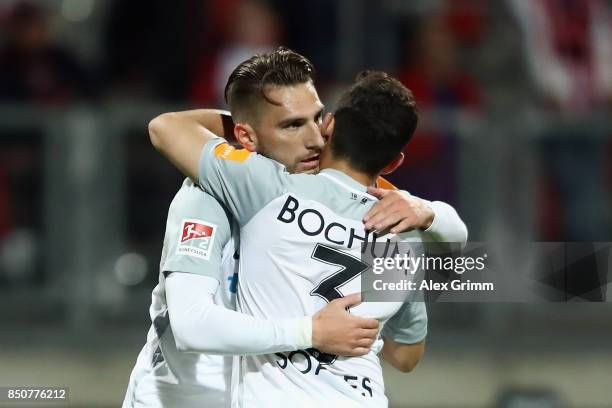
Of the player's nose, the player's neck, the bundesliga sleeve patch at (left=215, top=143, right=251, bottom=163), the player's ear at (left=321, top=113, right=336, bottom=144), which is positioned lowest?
the player's neck

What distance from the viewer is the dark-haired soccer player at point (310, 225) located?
3.28 metres

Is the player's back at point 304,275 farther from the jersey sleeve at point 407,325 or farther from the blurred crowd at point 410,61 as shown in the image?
the blurred crowd at point 410,61

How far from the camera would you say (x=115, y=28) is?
7.57 m

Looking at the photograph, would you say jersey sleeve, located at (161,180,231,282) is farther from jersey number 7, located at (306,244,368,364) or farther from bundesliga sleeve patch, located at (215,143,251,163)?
jersey number 7, located at (306,244,368,364)

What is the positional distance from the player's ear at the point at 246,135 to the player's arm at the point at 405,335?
688mm

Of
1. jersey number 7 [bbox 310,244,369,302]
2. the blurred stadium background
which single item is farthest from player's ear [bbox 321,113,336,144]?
the blurred stadium background

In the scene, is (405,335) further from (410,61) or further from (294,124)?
(410,61)

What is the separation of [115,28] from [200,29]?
1.86 feet

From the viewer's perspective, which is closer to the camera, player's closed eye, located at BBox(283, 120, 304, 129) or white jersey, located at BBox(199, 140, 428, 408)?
white jersey, located at BBox(199, 140, 428, 408)

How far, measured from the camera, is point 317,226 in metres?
3.29

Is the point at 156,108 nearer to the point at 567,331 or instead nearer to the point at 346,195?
the point at 567,331

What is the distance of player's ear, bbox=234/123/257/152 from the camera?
356cm

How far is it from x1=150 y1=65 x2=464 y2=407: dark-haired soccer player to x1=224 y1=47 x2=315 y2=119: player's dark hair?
4cm

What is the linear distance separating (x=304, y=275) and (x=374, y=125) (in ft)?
1.62
